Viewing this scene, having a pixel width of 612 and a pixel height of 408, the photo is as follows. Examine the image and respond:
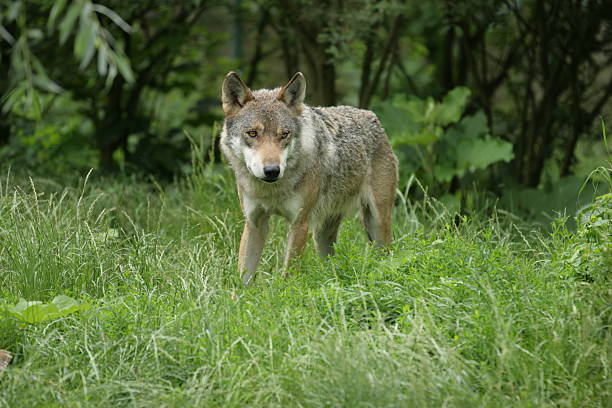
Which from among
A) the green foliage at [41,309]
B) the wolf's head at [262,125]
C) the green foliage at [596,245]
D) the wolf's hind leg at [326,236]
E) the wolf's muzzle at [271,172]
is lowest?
the wolf's hind leg at [326,236]

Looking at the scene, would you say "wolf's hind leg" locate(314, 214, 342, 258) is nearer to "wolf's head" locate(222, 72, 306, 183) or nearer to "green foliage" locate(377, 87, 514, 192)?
"wolf's head" locate(222, 72, 306, 183)

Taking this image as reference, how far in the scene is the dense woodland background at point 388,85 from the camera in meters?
7.81

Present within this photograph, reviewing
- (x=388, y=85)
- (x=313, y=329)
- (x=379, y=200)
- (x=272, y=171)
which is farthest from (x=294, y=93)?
(x=388, y=85)

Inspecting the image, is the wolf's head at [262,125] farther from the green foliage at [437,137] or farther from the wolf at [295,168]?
the green foliage at [437,137]

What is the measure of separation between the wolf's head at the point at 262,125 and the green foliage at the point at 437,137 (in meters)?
2.77

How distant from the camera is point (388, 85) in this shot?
9.11 metres

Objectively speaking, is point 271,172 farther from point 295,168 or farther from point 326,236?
point 326,236

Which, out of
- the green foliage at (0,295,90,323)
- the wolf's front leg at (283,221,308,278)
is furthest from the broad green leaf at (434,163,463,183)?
the green foliage at (0,295,90,323)

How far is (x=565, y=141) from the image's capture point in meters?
9.09

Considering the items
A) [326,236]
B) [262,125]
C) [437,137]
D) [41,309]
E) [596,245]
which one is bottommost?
[326,236]

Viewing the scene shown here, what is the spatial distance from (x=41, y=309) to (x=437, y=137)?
16.1ft

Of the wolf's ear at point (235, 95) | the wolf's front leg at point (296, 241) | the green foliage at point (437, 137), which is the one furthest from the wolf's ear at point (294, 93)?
the green foliage at point (437, 137)

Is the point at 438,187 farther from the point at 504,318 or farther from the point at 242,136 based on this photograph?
the point at 504,318

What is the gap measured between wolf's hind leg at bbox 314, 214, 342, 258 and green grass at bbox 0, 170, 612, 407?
0.88 metres
